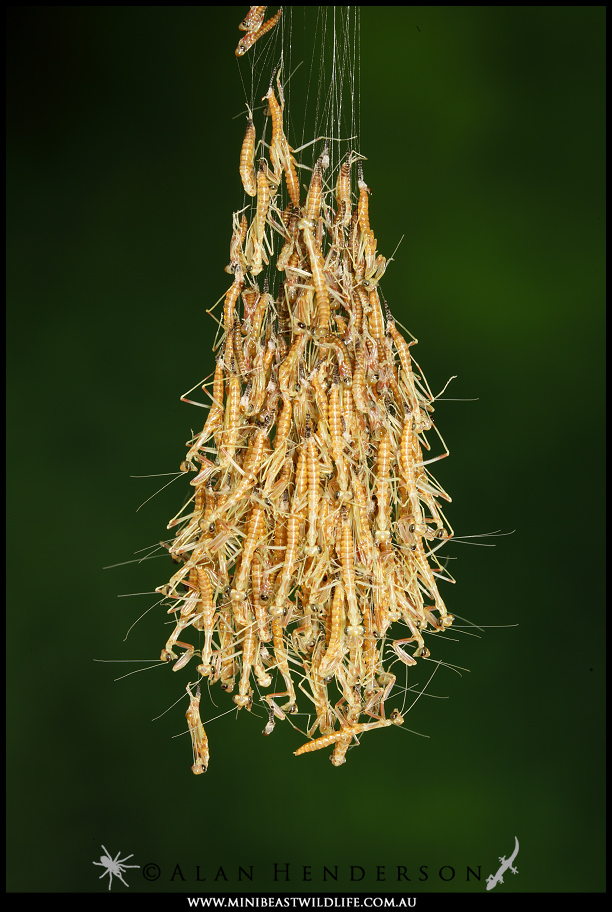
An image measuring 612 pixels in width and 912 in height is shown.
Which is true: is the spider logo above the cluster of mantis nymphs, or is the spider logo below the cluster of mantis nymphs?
below

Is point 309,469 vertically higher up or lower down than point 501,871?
higher up

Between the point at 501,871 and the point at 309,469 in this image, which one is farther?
the point at 501,871

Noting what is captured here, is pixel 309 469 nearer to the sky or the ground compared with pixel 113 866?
nearer to the sky

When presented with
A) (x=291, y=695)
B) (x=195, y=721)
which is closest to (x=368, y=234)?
(x=291, y=695)

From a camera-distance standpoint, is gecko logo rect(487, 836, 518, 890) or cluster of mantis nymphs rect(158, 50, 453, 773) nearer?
cluster of mantis nymphs rect(158, 50, 453, 773)

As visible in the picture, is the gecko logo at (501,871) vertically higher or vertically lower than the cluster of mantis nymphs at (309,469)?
lower

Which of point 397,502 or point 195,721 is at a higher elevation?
point 397,502

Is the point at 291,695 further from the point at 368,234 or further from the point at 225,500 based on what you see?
the point at 368,234

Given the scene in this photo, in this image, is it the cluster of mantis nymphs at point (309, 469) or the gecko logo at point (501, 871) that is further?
the gecko logo at point (501, 871)
